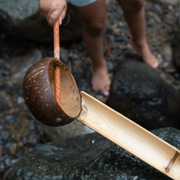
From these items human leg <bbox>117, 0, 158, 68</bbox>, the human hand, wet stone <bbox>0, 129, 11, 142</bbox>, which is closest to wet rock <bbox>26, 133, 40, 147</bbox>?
wet stone <bbox>0, 129, 11, 142</bbox>

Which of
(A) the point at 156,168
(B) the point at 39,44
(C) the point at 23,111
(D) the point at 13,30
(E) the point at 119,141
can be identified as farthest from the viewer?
(B) the point at 39,44

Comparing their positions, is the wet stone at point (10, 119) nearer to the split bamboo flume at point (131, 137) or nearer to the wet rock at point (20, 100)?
the wet rock at point (20, 100)

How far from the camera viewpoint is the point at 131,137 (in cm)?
135

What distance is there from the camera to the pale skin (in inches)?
56.7

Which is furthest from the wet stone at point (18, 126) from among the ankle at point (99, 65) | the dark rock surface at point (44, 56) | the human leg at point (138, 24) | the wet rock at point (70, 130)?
the human leg at point (138, 24)

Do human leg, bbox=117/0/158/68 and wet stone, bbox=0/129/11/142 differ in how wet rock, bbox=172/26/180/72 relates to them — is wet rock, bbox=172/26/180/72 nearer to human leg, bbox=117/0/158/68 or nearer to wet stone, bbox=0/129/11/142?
human leg, bbox=117/0/158/68

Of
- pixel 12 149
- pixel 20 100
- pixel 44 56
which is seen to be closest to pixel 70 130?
pixel 12 149

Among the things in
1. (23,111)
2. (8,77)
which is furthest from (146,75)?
(8,77)

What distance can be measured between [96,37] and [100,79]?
0.78m

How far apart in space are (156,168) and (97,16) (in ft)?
5.20

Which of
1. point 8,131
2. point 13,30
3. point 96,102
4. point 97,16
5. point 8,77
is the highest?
point 97,16

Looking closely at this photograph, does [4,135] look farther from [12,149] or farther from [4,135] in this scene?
[12,149]

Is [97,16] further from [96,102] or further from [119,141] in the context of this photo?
[119,141]

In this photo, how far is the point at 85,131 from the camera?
242 centimetres
